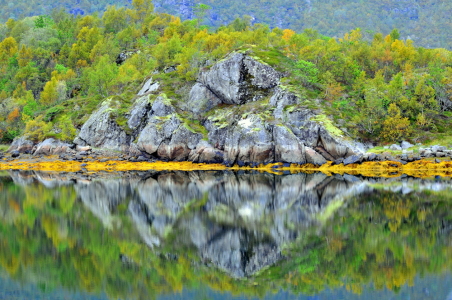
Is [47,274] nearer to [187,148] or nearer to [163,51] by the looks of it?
[187,148]

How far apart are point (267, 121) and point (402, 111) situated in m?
19.4

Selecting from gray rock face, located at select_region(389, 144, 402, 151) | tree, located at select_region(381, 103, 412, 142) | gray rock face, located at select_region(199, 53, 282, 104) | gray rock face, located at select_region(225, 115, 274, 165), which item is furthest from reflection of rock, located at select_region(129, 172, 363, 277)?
gray rock face, located at select_region(199, 53, 282, 104)

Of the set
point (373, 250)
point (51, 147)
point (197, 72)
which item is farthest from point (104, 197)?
point (197, 72)

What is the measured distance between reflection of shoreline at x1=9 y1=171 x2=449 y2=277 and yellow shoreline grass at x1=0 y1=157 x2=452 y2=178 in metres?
12.6

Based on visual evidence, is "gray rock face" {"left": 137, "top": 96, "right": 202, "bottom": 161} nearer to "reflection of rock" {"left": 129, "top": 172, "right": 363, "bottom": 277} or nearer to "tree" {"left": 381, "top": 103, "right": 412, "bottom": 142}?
"reflection of rock" {"left": 129, "top": 172, "right": 363, "bottom": 277}

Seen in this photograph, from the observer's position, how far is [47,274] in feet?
42.0

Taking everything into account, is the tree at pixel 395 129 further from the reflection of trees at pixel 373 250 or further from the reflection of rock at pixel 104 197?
the reflection of rock at pixel 104 197

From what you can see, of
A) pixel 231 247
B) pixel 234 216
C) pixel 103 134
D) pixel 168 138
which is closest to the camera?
pixel 231 247

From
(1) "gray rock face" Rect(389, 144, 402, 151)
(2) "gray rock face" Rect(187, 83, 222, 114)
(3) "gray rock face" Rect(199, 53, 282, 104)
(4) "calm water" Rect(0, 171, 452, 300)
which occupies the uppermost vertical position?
(3) "gray rock face" Rect(199, 53, 282, 104)

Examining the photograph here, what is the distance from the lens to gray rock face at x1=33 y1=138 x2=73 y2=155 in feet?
217

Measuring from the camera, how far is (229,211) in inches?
884

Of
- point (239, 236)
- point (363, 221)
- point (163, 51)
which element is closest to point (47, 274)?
point (239, 236)

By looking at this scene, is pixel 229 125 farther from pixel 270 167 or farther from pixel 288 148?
pixel 288 148

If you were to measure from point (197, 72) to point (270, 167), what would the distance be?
26.9 m
